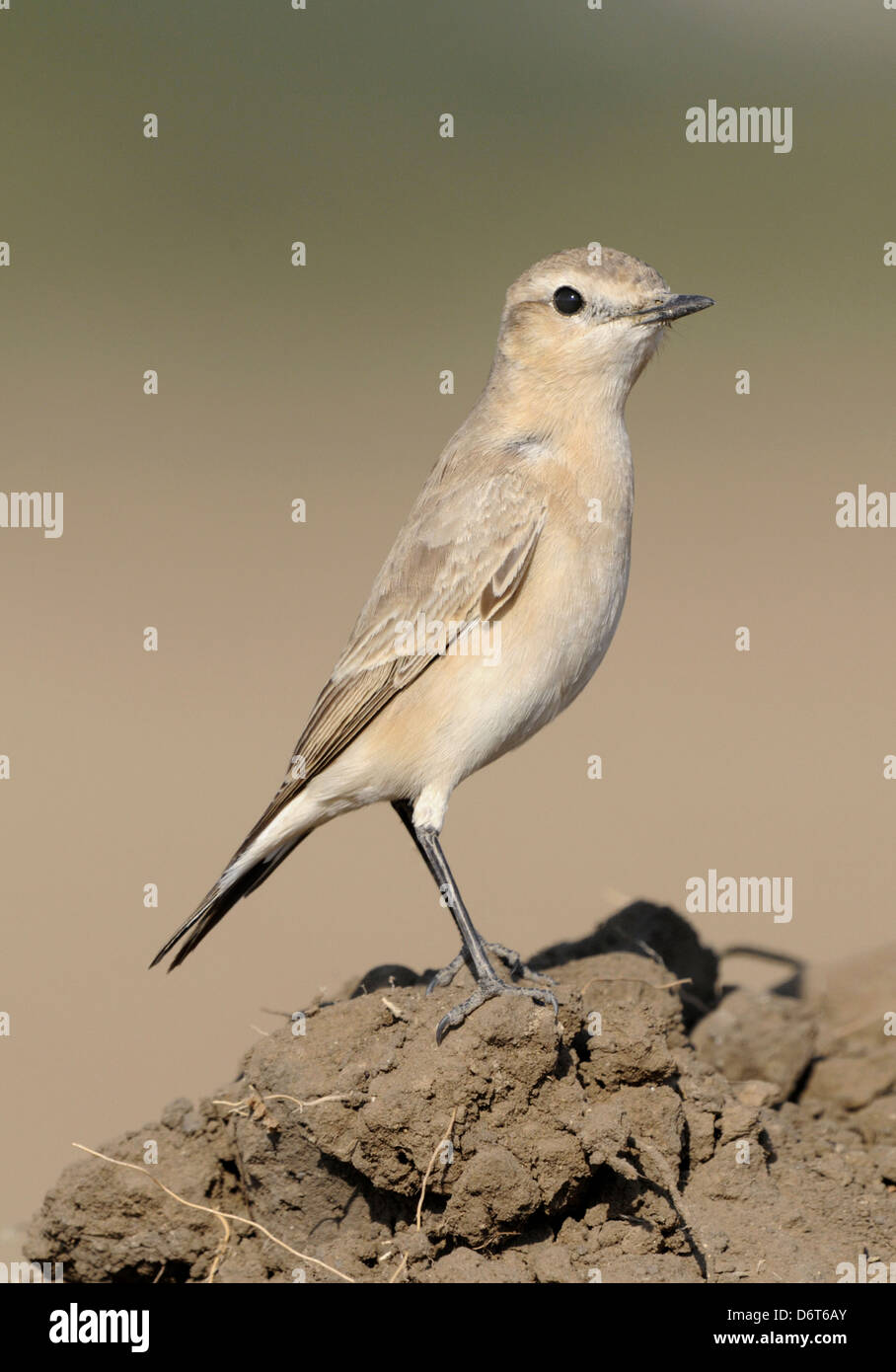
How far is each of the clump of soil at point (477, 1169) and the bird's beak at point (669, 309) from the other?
3133mm

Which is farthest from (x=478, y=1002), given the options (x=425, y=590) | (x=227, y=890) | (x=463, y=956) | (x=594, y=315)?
(x=594, y=315)

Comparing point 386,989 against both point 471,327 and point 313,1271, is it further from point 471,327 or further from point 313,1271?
point 471,327

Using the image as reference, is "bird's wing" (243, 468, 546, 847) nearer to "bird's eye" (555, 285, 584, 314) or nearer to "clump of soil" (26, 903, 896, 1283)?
"bird's eye" (555, 285, 584, 314)

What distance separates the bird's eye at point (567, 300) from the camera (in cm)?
721

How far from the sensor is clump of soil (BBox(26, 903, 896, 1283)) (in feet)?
17.8

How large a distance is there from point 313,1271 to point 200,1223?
692mm

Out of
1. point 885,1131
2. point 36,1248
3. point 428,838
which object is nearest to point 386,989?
point 428,838

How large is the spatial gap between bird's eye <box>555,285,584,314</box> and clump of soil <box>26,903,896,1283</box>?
3.24 m

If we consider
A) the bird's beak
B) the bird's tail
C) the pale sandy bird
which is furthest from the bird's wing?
the bird's beak

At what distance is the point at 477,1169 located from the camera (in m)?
5.34

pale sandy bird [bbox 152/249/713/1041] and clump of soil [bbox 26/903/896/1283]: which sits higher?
pale sandy bird [bbox 152/249/713/1041]

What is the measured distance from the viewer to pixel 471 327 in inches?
1021

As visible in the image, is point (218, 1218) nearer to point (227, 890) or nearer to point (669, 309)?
point (227, 890)

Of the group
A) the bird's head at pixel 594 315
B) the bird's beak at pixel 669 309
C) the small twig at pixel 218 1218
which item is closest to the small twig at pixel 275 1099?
the small twig at pixel 218 1218
